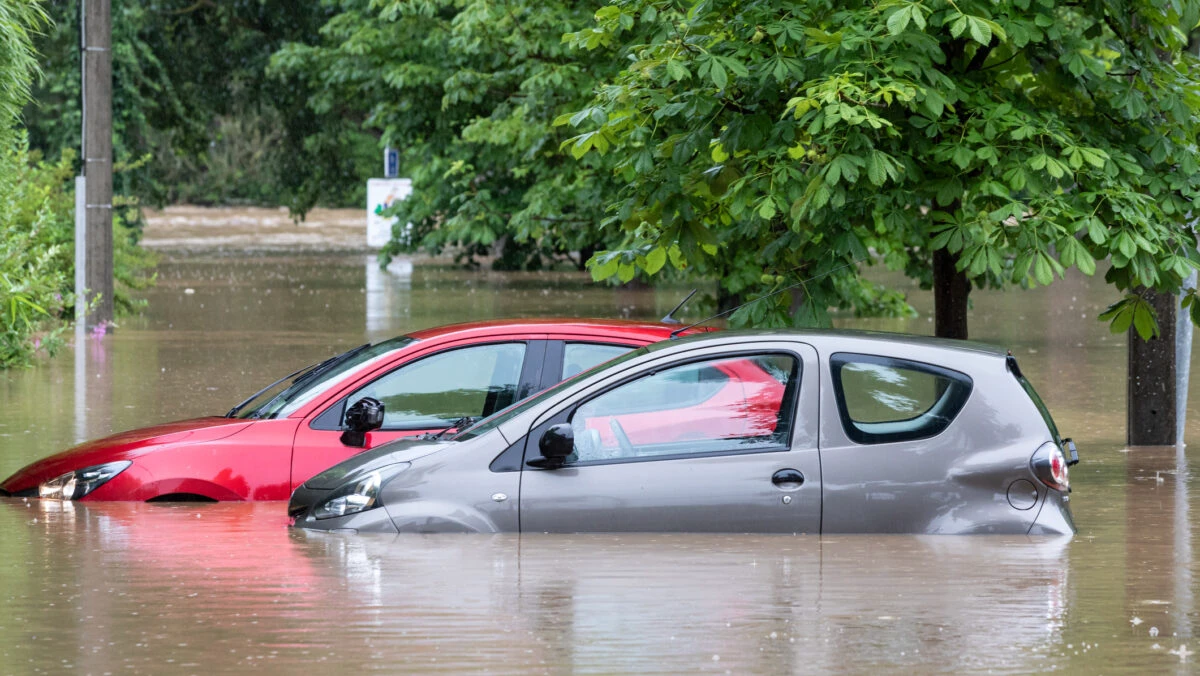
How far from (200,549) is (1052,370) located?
13.8 m

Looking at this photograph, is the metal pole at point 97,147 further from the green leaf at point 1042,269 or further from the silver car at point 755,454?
the silver car at point 755,454

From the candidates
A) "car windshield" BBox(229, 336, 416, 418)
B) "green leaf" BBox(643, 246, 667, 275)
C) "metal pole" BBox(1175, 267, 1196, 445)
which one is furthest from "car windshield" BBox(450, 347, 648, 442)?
"metal pole" BBox(1175, 267, 1196, 445)

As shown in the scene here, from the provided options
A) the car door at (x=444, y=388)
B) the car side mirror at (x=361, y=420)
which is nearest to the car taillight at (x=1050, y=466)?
the car door at (x=444, y=388)

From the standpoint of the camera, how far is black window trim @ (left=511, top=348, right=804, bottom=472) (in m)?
7.54

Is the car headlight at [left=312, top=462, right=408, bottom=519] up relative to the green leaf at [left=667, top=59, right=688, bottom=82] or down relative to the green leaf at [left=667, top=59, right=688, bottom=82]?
down

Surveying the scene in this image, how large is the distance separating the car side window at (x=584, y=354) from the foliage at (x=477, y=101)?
11.2 m

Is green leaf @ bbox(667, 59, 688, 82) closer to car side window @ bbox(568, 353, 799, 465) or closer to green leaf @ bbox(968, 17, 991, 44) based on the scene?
green leaf @ bbox(968, 17, 991, 44)

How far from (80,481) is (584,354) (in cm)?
273

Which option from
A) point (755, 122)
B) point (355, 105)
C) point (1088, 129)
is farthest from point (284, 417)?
point (355, 105)

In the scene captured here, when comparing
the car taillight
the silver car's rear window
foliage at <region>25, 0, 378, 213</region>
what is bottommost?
the car taillight

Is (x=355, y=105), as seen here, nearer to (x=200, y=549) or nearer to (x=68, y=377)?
(x=68, y=377)

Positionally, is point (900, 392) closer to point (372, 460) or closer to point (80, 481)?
point (372, 460)

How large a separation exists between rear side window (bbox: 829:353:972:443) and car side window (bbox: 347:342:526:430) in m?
2.10

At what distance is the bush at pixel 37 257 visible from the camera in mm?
12742
